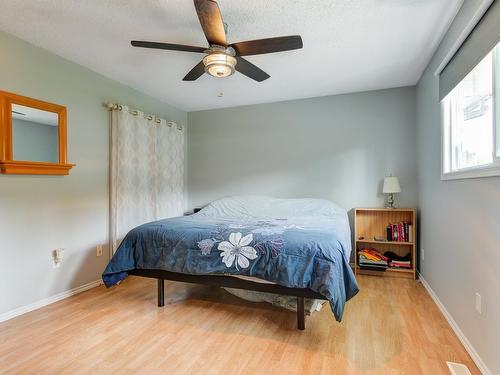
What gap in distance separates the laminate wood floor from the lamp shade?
3.97ft

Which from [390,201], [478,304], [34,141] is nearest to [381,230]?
[390,201]

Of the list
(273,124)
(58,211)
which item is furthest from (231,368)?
(273,124)

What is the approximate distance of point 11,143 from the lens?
2.25 meters

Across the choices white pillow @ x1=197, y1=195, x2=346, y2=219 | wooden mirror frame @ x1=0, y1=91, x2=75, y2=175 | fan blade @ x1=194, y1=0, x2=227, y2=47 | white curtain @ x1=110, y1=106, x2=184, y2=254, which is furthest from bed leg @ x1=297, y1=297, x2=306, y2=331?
wooden mirror frame @ x1=0, y1=91, x2=75, y2=175

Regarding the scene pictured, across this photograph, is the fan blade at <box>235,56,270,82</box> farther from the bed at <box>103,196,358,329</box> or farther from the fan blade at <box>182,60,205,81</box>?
the bed at <box>103,196,358,329</box>

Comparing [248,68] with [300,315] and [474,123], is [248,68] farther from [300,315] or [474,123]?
[300,315]

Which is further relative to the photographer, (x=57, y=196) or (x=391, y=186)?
(x=391, y=186)

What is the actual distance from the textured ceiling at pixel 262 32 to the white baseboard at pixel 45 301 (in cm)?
232

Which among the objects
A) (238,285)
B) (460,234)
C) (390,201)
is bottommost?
(238,285)

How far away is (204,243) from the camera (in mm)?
2188

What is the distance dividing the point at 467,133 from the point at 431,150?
2.41 ft

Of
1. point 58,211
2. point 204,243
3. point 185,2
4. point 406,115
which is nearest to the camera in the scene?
point 185,2

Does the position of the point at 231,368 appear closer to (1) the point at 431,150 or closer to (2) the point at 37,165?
(2) the point at 37,165

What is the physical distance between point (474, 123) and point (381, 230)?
193 cm
